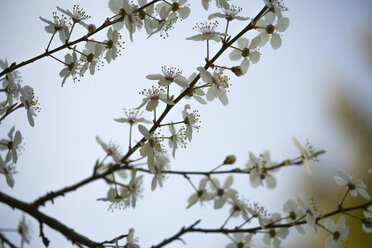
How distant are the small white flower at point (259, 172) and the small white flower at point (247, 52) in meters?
0.51

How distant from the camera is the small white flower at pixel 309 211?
1362mm

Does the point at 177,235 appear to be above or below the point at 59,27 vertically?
below

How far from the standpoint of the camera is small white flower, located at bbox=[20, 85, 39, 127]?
1167 mm

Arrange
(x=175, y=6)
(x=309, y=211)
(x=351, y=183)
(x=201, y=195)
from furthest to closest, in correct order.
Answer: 1. (x=201, y=195)
2. (x=351, y=183)
3. (x=309, y=211)
4. (x=175, y=6)

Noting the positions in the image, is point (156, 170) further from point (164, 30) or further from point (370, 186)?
point (370, 186)

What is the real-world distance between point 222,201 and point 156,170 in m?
0.51

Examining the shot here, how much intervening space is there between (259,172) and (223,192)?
223mm

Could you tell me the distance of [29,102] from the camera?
120 centimetres

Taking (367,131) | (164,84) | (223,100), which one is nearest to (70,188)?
(164,84)

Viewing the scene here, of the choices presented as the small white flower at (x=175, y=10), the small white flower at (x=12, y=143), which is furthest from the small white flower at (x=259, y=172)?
the small white flower at (x=12, y=143)

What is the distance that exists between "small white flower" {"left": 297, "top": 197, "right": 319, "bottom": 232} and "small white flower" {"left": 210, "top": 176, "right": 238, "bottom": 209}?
35 cm

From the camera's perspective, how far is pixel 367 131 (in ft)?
20.1

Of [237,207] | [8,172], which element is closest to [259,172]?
[237,207]

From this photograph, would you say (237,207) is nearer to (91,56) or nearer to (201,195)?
(201,195)
